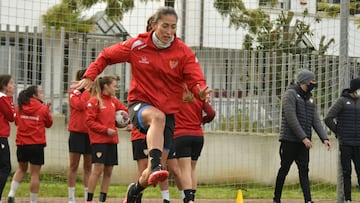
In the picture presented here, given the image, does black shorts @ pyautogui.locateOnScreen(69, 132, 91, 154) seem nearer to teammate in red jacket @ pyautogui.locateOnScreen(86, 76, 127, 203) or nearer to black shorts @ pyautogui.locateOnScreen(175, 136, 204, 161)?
teammate in red jacket @ pyautogui.locateOnScreen(86, 76, 127, 203)

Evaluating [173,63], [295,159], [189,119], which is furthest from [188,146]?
[295,159]

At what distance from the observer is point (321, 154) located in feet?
58.0

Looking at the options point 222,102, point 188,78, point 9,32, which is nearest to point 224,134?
point 222,102

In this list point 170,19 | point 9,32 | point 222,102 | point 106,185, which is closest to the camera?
point 170,19

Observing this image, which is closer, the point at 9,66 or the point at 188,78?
the point at 188,78

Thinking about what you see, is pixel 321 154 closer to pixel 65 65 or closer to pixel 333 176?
pixel 333 176

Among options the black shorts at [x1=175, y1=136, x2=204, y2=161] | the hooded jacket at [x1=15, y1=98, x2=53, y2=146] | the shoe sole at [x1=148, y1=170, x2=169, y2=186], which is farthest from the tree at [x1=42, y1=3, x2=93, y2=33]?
the shoe sole at [x1=148, y1=170, x2=169, y2=186]

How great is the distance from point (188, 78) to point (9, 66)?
22.9 feet

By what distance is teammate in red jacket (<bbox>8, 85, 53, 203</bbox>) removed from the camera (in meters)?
13.8

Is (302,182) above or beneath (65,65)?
beneath

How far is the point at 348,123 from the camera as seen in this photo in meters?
14.2

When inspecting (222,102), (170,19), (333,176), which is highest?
(170,19)

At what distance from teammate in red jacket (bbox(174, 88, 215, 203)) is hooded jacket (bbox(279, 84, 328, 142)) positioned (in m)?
1.52

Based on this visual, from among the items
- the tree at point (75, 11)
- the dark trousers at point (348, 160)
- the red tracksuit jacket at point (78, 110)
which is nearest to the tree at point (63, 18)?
the tree at point (75, 11)
